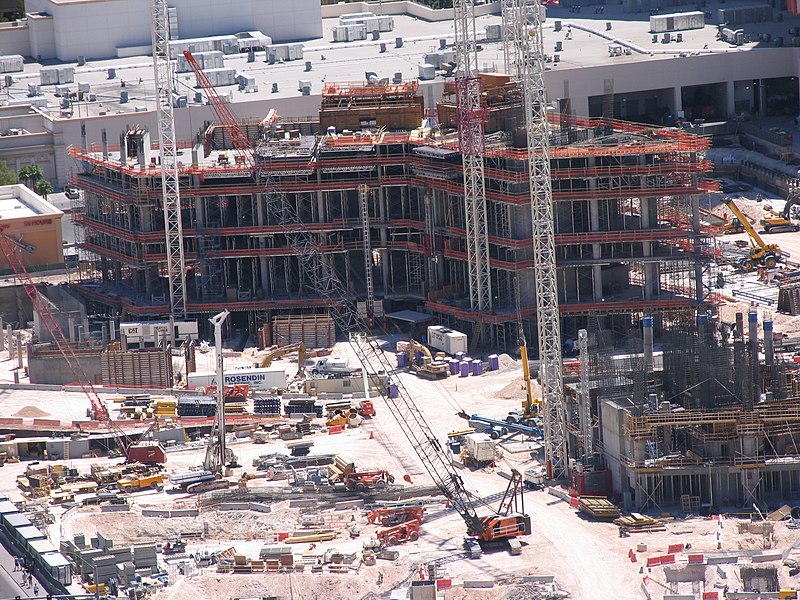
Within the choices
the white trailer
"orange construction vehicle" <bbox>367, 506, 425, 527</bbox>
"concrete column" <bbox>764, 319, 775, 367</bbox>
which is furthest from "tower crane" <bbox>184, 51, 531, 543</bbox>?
"concrete column" <bbox>764, 319, 775, 367</bbox>

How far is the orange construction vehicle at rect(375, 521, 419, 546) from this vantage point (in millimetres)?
125625

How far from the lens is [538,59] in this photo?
455ft

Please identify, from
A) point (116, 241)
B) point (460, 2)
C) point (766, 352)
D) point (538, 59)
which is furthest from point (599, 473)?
point (116, 241)

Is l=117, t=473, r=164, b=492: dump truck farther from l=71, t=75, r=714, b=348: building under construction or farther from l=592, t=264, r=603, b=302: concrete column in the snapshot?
l=592, t=264, r=603, b=302: concrete column

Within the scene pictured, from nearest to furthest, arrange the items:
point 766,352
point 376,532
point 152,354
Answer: point 376,532 < point 766,352 < point 152,354

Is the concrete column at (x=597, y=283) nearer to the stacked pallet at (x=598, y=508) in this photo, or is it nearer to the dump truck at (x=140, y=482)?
the stacked pallet at (x=598, y=508)

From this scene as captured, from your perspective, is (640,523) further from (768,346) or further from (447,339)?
(447,339)

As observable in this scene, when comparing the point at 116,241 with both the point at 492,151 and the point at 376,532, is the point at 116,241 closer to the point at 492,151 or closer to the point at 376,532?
the point at 492,151

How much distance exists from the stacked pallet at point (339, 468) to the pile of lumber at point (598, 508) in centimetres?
1396

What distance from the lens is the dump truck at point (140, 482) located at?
137m

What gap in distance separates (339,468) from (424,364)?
81.3ft

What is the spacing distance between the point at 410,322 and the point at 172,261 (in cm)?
1844

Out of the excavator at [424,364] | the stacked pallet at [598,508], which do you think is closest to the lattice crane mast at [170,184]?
the excavator at [424,364]

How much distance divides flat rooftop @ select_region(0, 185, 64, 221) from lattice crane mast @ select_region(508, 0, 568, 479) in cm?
6225
